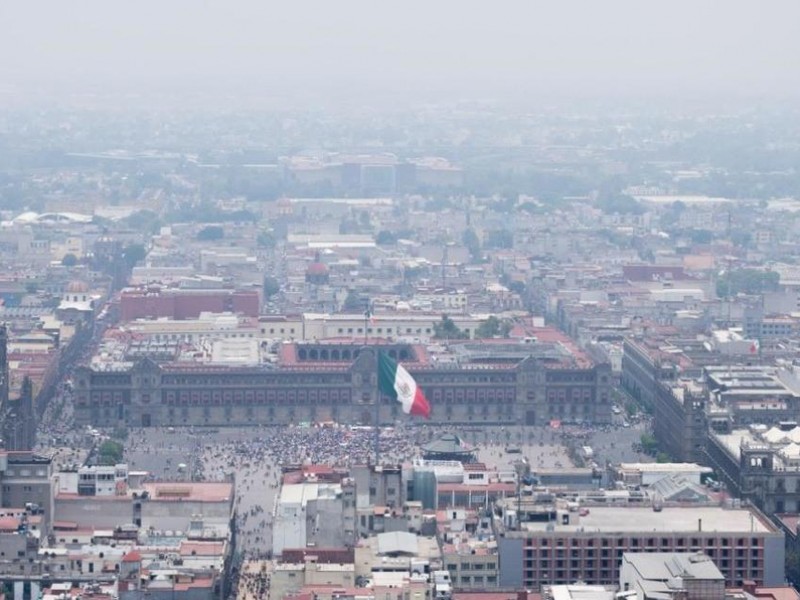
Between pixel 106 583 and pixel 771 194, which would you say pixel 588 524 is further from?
pixel 771 194

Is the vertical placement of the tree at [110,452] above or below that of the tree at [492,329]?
below

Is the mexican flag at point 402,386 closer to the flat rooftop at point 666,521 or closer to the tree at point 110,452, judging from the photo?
the tree at point 110,452

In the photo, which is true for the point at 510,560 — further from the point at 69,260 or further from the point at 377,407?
the point at 69,260

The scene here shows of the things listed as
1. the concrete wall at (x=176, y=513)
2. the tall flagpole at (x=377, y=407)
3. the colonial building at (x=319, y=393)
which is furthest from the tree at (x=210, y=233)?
the concrete wall at (x=176, y=513)

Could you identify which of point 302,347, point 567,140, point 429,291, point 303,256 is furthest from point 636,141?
point 302,347

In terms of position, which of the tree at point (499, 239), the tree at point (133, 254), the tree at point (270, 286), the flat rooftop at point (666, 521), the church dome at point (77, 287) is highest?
the flat rooftop at point (666, 521)

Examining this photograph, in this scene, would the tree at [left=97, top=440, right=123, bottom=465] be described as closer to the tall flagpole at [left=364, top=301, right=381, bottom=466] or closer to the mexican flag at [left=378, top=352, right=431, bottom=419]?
the tall flagpole at [left=364, top=301, right=381, bottom=466]

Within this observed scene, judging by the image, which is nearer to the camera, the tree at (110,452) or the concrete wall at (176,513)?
the concrete wall at (176,513)
